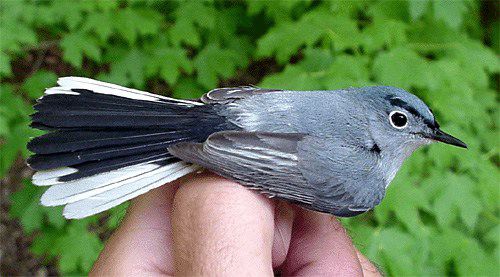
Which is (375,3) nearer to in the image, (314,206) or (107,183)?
(314,206)

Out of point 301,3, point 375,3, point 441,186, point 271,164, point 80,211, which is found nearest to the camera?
point 80,211

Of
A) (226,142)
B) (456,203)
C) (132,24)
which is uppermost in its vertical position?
(132,24)

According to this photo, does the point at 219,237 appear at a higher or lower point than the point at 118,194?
lower

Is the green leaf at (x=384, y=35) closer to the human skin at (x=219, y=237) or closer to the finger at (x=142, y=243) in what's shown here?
the human skin at (x=219, y=237)

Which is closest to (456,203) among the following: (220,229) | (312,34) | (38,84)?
(312,34)

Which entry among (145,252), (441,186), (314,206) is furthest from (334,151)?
(441,186)

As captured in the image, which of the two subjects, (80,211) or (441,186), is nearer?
(80,211)

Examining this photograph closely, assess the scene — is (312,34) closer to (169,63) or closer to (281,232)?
(169,63)
